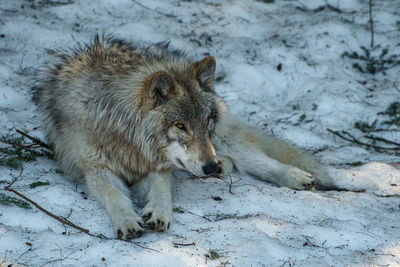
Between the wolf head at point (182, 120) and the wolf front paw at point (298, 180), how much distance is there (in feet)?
3.49

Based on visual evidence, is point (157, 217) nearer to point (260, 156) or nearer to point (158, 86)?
point (158, 86)

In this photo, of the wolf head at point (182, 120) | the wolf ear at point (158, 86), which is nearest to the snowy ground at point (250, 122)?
the wolf head at point (182, 120)

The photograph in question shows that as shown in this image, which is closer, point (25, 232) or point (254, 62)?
point (25, 232)

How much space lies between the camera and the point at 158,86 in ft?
10.6

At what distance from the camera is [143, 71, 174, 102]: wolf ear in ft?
10.4

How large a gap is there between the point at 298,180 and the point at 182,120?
146 centimetres

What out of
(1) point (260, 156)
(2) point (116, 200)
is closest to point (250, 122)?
(1) point (260, 156)

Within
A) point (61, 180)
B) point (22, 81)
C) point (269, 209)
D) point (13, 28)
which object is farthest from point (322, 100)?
point (13, 28)

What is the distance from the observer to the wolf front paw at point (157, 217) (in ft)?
9.54

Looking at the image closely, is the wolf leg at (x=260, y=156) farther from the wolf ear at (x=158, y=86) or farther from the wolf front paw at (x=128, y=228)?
the wolf front paw at (x=128, y=228)

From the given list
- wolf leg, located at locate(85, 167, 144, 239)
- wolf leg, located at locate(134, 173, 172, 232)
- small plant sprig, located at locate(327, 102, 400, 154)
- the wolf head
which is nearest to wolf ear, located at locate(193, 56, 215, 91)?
the wolf head

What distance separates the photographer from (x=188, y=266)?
246 cm

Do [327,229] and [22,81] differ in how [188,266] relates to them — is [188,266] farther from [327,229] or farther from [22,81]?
[22,81]

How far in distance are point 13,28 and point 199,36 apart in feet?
8.95
